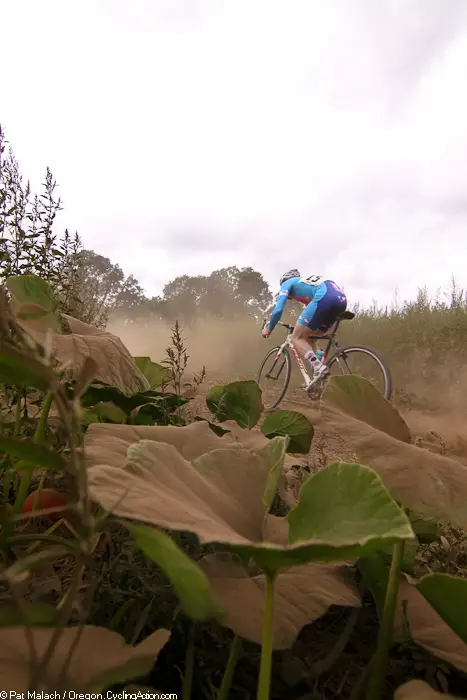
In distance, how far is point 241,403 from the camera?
836 mm

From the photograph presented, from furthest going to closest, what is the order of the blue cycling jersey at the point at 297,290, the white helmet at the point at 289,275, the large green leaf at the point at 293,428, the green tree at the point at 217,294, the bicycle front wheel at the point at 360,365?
the green tree at the point at 217,294 < the white helmet at the point at 289,275 < the blue cycling jersey at the point at 297,290 < the bicycle front wheel at the point at 360,365 < the large green leaf at the point at 293,428

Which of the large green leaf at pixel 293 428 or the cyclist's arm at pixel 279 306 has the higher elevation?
the cyclist's arm at pixel 279 306

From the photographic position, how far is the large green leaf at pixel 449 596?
0.30 m

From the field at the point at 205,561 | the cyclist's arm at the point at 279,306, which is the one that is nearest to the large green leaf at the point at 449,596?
the field at the point at 205,561

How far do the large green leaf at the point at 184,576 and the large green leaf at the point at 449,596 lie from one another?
Result: 0.15m

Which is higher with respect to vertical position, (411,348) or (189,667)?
(411,348)

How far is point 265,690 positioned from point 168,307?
1675cm

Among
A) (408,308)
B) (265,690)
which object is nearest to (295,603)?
(265,690)

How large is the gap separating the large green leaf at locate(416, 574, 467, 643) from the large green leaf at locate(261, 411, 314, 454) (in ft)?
1.36

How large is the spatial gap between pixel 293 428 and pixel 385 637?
15.8 inches

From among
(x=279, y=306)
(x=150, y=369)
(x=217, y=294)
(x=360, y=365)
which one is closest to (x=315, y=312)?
(x=279, y=306)

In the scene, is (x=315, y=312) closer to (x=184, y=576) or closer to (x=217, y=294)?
(x=184, y=576)

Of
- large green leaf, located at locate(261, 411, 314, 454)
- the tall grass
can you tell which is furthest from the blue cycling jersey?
large green leaf, located at locate(261, 411, 314, 454)

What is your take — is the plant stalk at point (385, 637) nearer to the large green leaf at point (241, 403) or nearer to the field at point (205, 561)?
the field at point (205, 561)
